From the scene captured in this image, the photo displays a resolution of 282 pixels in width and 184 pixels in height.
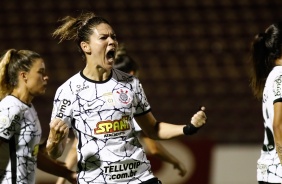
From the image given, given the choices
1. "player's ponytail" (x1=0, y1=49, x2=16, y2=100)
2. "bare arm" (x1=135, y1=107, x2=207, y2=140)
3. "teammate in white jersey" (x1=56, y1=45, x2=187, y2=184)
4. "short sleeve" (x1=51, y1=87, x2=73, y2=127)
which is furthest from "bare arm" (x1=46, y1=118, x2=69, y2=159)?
"teammate in white jersey" (x1=56, y1=45, x2=187, y2=184)

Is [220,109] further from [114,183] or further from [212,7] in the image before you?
[114,183]

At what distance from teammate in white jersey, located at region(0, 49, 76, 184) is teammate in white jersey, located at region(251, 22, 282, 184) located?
43.6 inches

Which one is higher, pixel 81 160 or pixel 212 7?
pixel 212 7

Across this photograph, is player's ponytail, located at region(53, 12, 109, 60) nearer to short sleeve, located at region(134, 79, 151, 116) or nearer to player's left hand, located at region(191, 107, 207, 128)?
short sleeve, located at region(134, 79, 151, 116)

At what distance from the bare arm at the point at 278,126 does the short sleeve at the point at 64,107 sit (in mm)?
1073

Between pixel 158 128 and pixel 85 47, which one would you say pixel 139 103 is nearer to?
pixel 158 128

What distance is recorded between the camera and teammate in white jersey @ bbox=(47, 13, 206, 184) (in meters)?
3.50

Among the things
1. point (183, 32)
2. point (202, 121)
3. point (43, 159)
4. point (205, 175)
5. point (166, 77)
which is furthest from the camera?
point (183, 32)

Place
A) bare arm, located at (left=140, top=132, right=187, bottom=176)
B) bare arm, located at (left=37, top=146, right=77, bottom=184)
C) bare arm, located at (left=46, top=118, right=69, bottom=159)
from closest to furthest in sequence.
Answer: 1. bare arm, located at (left=46, top=118, right=69, bottom=159)
2. bare arm, located at (left=37, top=146, right=77, bottom=184)
3. bare arm, located at (left=140, top=132, right=187, bottom=176)

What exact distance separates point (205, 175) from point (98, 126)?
164 inches

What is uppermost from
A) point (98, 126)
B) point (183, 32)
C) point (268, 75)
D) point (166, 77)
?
point (183, 32)

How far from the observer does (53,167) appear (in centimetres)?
409

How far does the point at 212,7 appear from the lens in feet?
36.4

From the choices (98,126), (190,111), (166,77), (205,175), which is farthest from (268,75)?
(166,77)
